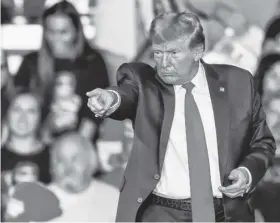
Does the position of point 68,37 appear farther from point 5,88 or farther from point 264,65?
point 264,65

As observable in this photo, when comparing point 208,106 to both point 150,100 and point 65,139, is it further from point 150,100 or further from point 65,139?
point 65,139

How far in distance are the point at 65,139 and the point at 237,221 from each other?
145 cm

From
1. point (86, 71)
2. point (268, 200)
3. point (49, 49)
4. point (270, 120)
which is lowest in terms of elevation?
point (268, 200)

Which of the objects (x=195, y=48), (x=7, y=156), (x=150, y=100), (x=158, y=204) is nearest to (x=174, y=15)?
(x=195, y=48)

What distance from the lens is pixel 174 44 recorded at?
52.6 inches

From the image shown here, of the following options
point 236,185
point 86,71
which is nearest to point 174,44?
point 236,185

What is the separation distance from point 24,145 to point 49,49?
48 cm

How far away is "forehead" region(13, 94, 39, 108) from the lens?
2.68m

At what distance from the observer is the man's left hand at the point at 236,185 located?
50.7 inches

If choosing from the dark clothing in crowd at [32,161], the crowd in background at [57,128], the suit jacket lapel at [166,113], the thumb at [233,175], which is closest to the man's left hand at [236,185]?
the thumb at [233,175]

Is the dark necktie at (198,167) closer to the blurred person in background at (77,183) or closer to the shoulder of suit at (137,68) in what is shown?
the shoulder of suit at (137,68)

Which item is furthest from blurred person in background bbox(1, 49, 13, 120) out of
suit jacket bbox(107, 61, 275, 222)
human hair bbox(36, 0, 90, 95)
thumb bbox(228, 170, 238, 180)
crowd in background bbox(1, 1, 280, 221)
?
thumb bbox(228, 170, 238, 180)

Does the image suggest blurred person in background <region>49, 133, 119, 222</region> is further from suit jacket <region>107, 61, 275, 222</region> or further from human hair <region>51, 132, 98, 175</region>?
suit jacket <region>107, 61, 275, 222</region>

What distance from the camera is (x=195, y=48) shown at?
1366 mm
